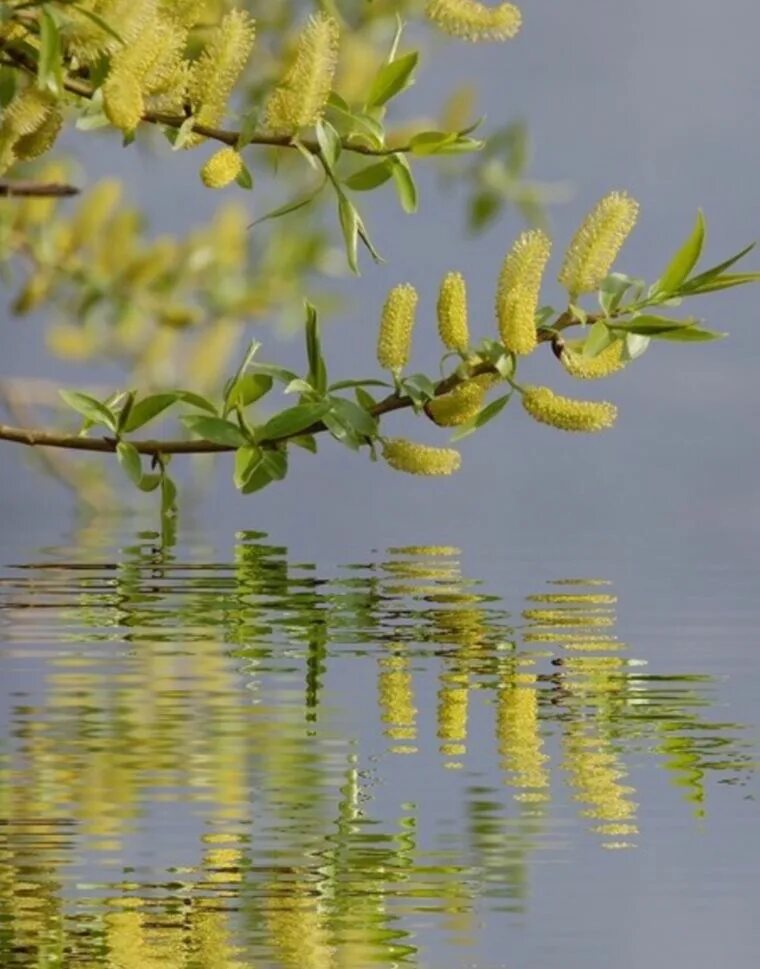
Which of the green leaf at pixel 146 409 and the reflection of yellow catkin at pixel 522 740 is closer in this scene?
the reflection of yellow catkin at pixel 522 740

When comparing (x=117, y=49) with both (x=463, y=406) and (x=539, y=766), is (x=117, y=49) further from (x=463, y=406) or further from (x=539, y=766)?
(x=539, y=766)

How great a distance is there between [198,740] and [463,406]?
0.19 metres

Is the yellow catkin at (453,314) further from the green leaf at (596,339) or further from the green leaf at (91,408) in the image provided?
the green leaf at (91,408)

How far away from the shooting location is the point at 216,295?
151 cm

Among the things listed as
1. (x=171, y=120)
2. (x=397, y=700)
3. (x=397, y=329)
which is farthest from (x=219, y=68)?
(x=397, y=700)

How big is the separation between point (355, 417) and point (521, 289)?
0.11 metres

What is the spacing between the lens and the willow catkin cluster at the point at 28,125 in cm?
82

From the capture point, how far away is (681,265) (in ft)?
2.76

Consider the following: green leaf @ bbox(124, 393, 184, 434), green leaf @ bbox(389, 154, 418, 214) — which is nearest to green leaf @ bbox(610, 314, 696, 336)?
green leaf @ bbox(389, 154, 418, 214)

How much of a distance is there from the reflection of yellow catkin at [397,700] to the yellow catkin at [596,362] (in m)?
0.17

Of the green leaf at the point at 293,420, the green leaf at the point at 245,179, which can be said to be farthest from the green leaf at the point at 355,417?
the green leaf at the point at 245,179

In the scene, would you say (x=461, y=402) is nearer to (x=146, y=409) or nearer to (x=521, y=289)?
(x=521, y=289)

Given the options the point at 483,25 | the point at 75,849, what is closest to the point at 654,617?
the point at 483,25

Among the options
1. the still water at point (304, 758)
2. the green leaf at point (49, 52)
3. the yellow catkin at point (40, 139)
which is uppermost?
the yellow catkin at point (40, 139)
